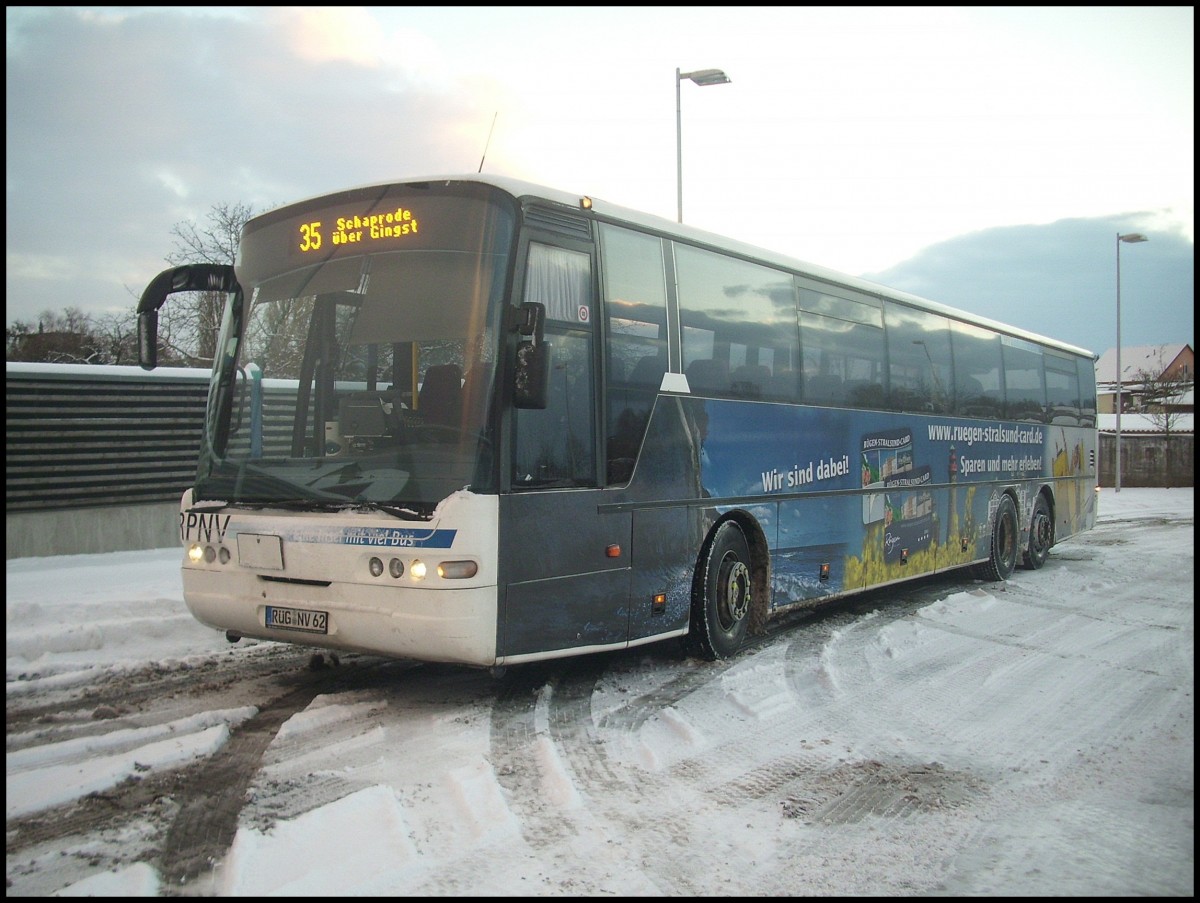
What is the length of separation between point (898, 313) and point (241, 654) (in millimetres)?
7824

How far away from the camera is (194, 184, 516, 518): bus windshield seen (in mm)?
5941

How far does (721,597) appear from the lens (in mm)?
8109

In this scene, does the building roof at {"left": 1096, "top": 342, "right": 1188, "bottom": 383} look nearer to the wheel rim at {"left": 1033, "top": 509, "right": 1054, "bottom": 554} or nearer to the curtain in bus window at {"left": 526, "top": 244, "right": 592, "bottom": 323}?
the wheel rim at {"left": 1033, "top": 509, "right": 1054, "bottom": 554}

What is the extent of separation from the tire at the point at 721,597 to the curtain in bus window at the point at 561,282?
2.35 metres

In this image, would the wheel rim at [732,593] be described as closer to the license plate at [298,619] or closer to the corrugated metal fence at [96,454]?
the license plate at [298,619]

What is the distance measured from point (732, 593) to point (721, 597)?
0.12 meters

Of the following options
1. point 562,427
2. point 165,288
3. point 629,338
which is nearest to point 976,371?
point 629,338

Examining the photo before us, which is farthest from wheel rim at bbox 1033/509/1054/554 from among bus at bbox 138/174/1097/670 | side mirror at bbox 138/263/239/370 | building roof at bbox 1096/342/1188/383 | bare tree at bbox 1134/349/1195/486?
building roof at bbox 1096/342/1188/383

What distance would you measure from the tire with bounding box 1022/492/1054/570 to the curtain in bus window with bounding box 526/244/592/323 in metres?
10.7

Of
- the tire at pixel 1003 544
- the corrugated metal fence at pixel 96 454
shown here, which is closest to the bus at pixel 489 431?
the tire at pixel 1003 544

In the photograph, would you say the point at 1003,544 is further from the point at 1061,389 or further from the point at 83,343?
the point at 83,343

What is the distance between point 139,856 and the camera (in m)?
3.99

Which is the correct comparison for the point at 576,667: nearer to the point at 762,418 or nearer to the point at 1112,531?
the point at 762,418

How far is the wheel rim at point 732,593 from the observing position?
8.12m
